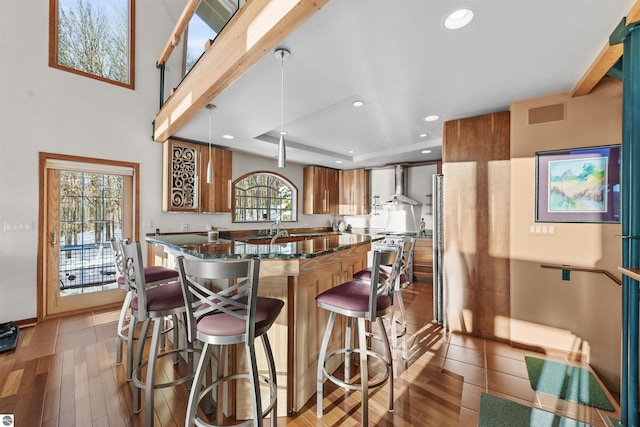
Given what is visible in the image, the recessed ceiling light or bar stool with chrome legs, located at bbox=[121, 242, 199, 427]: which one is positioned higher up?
the recessed ceiling light

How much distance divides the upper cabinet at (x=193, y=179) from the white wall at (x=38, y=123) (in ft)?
0.94

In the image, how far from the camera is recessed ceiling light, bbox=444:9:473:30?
5.06 feet

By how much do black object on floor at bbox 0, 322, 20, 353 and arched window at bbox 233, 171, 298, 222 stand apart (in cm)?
310

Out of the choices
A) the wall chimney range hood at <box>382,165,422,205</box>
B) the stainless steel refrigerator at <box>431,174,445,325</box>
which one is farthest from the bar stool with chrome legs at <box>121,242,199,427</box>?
the wall chimney range hood at <box>382,165,422,205</box>

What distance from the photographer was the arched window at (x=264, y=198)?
545cm

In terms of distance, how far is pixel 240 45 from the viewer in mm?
1911

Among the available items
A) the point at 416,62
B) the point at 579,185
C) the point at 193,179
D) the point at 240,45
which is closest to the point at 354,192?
the point at 193,179

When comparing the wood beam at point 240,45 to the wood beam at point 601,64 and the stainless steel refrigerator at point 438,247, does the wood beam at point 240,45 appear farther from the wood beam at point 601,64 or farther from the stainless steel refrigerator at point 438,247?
the stainless steel refrigerator at point 438,247

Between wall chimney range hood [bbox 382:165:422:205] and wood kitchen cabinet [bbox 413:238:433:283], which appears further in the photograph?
wall chimney range hood [bbox 382:165:422:205]

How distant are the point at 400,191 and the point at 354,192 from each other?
1142 millimetres

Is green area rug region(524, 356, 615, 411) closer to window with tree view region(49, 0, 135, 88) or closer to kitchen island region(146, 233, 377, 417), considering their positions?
kitchen island region(146, 233, 377, 417)

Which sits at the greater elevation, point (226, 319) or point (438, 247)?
point (438, 247)

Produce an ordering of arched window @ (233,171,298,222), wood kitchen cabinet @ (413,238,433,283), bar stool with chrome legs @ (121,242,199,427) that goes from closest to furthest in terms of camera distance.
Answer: bar stool with chrome legs @ (121,242,199,427) < wood kitchen cabinet @ (413,238,433,283) < arched window @ (233,171,298,222)

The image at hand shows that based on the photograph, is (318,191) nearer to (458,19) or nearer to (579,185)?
(579,185)
